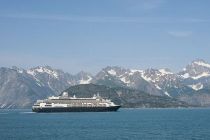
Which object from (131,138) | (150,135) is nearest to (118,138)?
(131,138)

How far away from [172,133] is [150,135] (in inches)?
263

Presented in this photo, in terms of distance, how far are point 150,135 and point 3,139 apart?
1269 inches

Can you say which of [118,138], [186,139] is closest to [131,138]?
[118,138]

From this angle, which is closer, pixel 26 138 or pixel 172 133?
pixel 26 138

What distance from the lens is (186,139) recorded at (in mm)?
111688

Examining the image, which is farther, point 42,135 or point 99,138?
point 42,135

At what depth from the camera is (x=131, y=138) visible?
378 ft

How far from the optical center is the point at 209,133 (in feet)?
412

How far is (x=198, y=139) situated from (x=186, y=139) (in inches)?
95.6

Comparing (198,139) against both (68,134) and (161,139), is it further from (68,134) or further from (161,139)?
(68,134)

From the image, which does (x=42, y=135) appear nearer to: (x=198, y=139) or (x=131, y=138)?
(x=131, y=138)

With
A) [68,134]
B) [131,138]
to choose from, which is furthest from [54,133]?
[131,138]

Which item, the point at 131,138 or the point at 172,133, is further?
the point at 172,133

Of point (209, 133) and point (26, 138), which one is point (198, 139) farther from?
point (26, 138)
